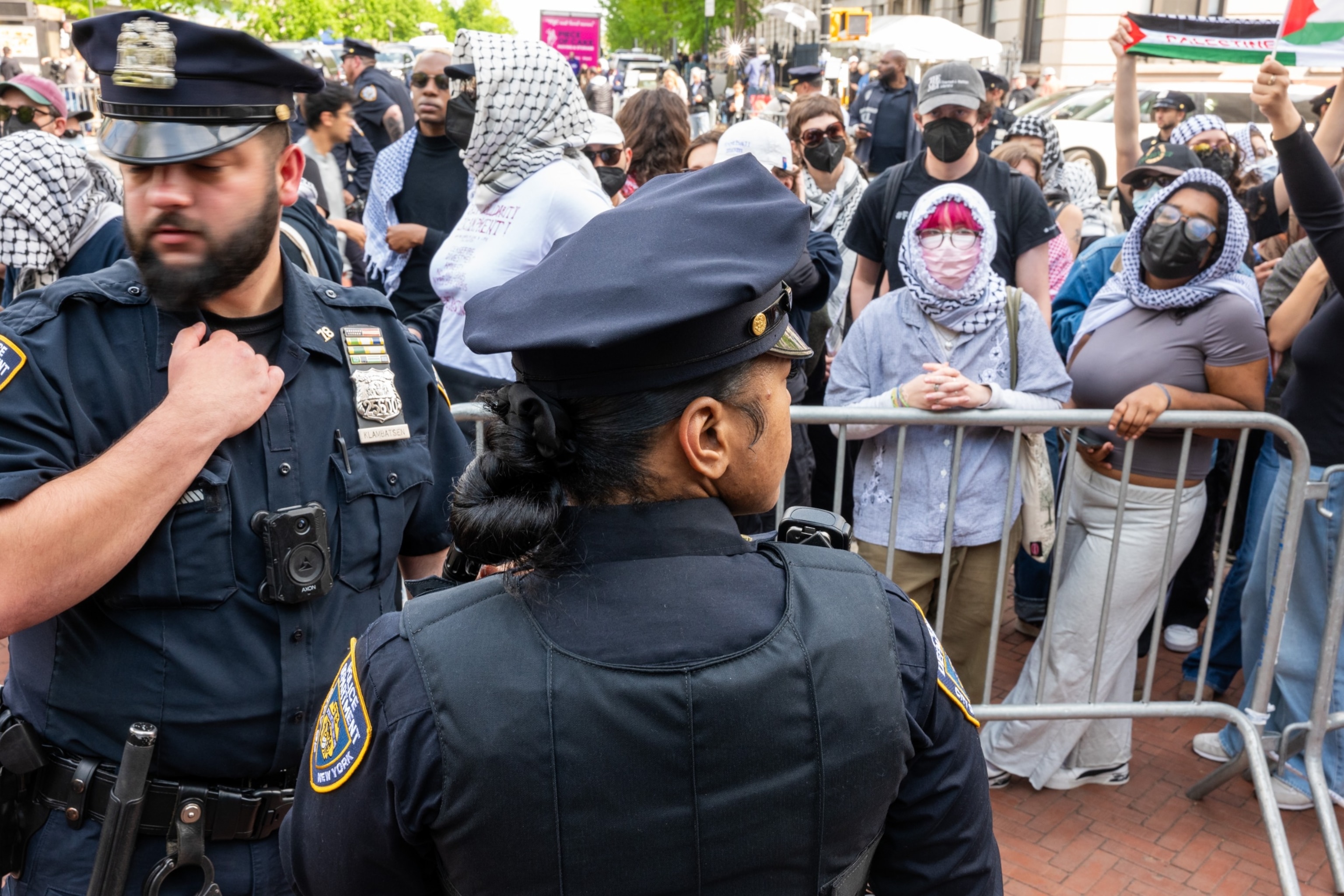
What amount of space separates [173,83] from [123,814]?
3.84 feet

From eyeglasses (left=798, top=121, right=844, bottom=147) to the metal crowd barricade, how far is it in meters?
2.55

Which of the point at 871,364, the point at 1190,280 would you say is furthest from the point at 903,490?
the point at 1190,280

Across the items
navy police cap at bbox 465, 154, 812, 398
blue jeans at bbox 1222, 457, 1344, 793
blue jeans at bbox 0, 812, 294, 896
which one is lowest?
blue jeans at bbox 1222, 457, 1344, 793

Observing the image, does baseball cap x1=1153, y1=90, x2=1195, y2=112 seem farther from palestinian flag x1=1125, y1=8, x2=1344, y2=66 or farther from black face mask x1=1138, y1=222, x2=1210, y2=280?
black face mask x1=1138, y1=222, x2=1210, y2=280

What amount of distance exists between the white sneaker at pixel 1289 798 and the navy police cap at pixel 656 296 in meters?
3.39

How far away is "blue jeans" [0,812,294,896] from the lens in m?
1.78

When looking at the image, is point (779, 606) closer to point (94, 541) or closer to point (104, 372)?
point (94, 541)

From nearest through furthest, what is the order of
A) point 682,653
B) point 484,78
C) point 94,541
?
point 682,653
point 94,541
point 484,78

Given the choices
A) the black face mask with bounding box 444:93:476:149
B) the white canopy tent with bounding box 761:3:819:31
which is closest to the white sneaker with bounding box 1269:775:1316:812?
the black face mask with bounding box 444:93:476:149

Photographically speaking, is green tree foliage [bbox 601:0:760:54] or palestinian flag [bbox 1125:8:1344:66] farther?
green tree foliage [bbox 601:0:760:54]

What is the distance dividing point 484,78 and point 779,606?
290 cm

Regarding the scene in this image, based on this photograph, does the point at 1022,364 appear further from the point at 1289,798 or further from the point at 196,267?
the point at 196,267

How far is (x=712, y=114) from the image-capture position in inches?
1009

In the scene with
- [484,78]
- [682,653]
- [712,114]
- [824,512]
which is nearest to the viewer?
[682,653]
